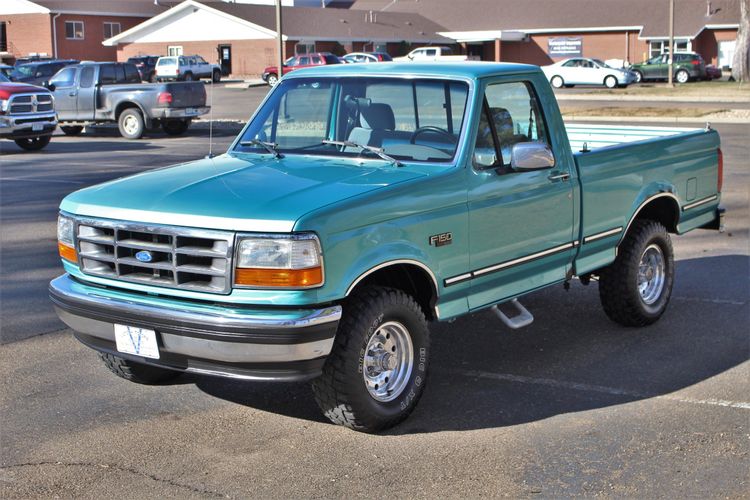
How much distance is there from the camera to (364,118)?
6.64m

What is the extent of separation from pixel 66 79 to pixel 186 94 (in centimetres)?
414

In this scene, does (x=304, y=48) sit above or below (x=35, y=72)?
above

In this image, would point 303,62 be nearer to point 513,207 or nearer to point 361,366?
point 513,207

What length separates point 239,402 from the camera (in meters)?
6.27

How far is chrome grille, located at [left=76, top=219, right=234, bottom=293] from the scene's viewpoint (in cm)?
519

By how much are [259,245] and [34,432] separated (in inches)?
71.5

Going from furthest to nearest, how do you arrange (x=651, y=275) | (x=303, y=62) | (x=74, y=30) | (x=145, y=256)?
(x=74, y=30) → (x=303, y=62) → (x=651, y=275) → (x=145, y=256)

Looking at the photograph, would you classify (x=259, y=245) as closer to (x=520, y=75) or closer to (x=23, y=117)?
(x=520, y=75)

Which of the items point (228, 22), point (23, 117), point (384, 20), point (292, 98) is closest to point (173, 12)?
point (228, 22)

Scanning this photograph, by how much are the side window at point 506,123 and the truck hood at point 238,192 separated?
2.22 ft

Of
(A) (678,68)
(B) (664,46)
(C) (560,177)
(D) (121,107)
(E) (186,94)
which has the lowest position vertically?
(C) (560,177)

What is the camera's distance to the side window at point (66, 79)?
1115 inches

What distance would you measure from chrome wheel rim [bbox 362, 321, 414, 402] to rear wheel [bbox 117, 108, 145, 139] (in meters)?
22.2

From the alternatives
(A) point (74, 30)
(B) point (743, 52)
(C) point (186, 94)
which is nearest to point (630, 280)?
(C) point (186, 94)
